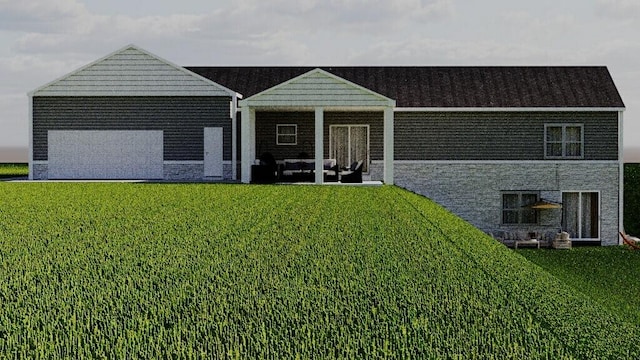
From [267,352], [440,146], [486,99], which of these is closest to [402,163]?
[440,146]

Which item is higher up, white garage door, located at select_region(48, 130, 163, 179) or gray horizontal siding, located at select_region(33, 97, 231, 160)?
gray horizontal siding, located at select_region(33, 97, 231, 160)

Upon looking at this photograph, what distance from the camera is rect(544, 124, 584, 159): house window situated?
31109 mm

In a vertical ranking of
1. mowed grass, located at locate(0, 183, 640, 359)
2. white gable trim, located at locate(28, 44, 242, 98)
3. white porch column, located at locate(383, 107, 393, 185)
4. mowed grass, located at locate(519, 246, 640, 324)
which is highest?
white gable trim, located at locate(28, 44, 242, 98)

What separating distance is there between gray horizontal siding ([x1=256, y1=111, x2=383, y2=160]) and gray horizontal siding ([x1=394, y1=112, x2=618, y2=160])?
36.6 inches

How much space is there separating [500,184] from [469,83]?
387 cm

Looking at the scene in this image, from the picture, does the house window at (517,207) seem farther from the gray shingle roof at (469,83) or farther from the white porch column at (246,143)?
the white porch column at (246,143)

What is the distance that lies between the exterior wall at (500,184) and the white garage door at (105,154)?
7.63 metres

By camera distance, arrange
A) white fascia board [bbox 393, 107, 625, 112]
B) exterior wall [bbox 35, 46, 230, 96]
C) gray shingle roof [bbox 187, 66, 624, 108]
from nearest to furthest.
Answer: exterior wall [bbox 35, 46, 230, 96] < white fascia board [bbox 393, 107, 625, 112] < gray shingle roof [bbox 187, 66, 624, 108]

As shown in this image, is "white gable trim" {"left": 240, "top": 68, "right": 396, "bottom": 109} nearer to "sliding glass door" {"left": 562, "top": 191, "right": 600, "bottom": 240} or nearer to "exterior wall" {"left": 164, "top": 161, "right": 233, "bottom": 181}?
"exterior wall" {"left": 164, "top": 161, "right": 233, "bottom": 181}

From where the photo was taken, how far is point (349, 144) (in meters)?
31.4

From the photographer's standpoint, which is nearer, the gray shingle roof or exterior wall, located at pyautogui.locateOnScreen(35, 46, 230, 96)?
exterior wall, located at pyautogui.locateOnScreen(35, 46, 230, 96)

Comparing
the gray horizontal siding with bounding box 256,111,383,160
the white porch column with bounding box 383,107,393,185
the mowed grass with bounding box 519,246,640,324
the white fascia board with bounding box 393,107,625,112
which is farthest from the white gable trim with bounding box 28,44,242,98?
the mowed grass with bounding box 519,246,640,324

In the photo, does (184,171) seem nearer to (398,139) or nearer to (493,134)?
(398,139)

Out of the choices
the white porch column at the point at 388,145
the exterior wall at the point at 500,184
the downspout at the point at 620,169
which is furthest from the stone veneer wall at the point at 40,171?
the downspout at the point at 620,169
